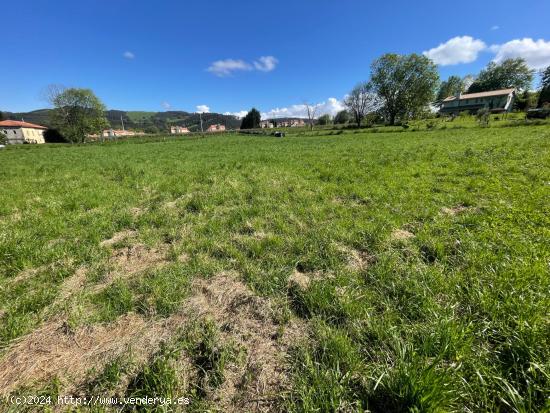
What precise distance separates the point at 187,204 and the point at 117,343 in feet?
14.9

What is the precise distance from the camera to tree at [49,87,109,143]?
215 feet

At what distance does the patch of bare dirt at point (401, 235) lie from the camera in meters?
4.38

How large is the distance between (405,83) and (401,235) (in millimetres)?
74749

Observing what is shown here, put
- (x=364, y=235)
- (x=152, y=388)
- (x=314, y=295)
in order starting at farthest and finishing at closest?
1. (x=364, y=235)
2. (x=314, y=295)
3. (x=152, y=388)

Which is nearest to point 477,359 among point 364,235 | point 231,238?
point 364,235

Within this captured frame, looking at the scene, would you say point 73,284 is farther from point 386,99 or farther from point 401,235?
point 386,99

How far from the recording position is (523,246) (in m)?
3.65

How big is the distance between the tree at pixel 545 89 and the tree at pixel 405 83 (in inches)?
1142

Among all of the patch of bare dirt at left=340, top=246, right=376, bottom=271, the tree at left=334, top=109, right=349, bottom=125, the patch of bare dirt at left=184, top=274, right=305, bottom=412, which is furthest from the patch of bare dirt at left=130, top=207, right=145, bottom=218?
the tree at left=334, top=109, right=349, bottom=125

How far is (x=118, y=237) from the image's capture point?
194 inches

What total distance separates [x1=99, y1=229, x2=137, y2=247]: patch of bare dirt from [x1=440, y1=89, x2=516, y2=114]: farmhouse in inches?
3623

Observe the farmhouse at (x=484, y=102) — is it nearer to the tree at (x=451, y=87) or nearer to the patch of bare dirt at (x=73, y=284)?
the tree at (x=451, y=87)

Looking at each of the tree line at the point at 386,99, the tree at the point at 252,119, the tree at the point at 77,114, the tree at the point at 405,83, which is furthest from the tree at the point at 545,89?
the tree at the point at 77,114

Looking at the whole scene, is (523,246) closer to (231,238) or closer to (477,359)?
(477,359)
